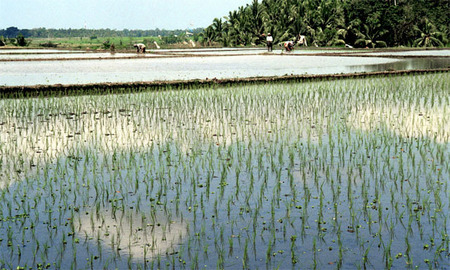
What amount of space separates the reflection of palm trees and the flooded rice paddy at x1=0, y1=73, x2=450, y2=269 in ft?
94.2

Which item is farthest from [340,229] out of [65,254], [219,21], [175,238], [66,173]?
[219,21]

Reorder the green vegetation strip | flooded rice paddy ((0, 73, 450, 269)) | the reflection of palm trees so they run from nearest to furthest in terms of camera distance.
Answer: flooded rice paddy ((0, 73, 450, 269)) < the green vegetation strip < the reflection of palm trees

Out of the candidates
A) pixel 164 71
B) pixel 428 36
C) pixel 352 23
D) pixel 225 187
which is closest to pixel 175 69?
pixel 164 71

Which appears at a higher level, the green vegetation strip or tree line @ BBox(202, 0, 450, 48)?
tree line @ BBox(202, 0, 450, 48)

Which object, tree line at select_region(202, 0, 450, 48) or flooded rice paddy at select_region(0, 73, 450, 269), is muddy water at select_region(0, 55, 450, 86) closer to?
flooded rice paddy at select_region(0, 73, 450, 269)

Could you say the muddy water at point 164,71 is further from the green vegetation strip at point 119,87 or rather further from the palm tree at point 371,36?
the palm tree at point 371,36

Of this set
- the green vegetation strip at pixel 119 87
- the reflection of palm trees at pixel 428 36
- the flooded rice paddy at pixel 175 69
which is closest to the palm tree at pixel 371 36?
the reflection of palm trees at pixel 428 36

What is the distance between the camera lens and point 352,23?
36.8 meters

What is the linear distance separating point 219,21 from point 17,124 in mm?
38753

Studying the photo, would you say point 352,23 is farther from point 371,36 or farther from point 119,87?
point 119,87

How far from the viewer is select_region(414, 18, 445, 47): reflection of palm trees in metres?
36.6

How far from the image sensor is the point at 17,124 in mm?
8531

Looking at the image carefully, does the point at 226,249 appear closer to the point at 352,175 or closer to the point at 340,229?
the point at 340,229

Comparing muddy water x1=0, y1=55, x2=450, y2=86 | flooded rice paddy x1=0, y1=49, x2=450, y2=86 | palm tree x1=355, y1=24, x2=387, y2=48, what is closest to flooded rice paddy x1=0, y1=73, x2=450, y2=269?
muddy water x1=0, y1=55, x2=450, y2=86
